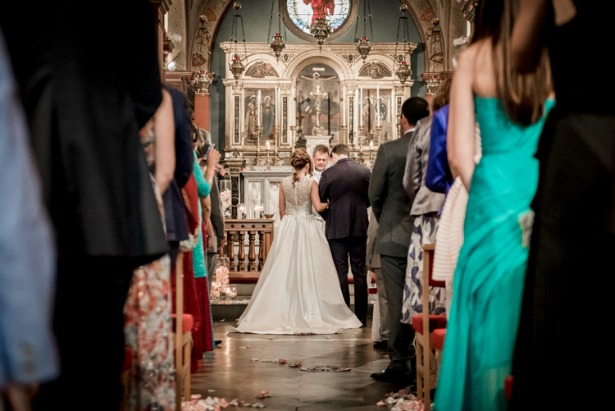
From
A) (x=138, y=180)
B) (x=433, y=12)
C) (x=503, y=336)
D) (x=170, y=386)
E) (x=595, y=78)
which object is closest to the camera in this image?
(x=595, y=78)

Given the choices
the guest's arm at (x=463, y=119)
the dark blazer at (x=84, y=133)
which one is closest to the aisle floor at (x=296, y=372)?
the guest's arm at (x=463, y=119)

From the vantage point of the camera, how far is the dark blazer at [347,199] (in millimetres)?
8500

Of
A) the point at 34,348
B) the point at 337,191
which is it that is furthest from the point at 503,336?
the point at 337,191

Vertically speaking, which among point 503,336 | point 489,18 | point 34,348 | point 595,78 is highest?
point 489,18

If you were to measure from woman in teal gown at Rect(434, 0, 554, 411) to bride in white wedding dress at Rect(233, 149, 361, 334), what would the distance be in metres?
5.70

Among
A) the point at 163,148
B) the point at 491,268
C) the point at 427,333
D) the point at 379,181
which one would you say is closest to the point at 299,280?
the point at 379,181

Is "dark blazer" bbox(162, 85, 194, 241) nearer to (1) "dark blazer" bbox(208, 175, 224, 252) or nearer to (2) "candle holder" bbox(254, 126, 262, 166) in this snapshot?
(1) "dark blazer" bbox(208, 175, 224, 252)

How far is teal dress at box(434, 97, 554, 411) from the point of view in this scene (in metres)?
2.54

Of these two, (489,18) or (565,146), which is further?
(489,18)

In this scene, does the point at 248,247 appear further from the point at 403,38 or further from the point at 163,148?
the point at 163,148

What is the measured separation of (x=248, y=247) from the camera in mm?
12391

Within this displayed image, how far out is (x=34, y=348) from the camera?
1.22 meters

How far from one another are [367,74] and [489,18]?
16.9 m

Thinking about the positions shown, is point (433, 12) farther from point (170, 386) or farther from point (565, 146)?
point (565, 146)
